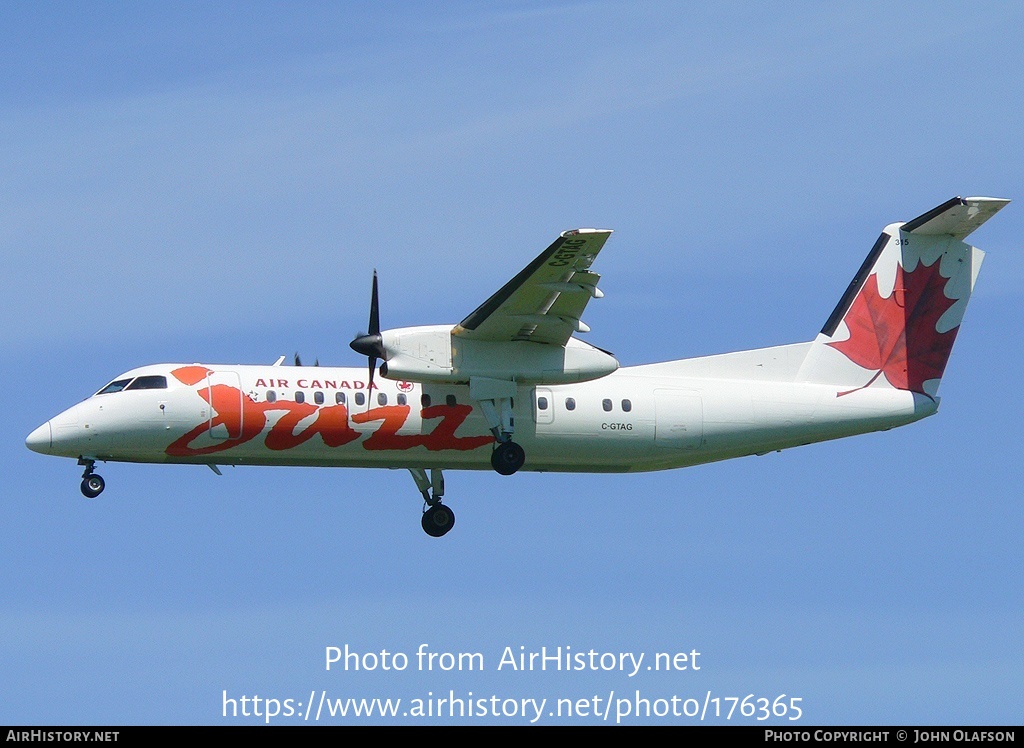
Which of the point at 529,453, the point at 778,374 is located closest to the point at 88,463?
the point at 529,453

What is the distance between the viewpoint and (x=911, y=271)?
972 inches

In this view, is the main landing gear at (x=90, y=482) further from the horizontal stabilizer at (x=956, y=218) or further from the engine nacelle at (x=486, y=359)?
the horizontal stabilizer at (x=956, y=218)

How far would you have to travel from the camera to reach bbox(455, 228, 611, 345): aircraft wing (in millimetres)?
20312

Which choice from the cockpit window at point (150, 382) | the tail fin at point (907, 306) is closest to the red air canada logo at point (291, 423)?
Result: the cockpit window at point (150, 382)

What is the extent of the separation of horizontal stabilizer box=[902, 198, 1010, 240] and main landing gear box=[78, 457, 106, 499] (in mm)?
12633

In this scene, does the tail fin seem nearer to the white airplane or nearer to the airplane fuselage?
the white airplane

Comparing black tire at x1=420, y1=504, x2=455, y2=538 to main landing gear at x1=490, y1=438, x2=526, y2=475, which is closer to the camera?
main landing gear at x1=490, y1=438, x2=526, y2=475

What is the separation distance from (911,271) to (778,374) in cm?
276

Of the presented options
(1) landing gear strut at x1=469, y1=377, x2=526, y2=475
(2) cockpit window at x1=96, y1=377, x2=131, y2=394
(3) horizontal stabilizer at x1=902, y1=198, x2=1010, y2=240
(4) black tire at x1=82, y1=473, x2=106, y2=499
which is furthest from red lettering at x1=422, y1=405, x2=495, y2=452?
(3) horizontal stabilizer at x1=902, y1=198, x2=1010, y2=240

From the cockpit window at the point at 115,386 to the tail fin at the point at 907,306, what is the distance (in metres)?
10.1

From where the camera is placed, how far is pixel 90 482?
21.9m
